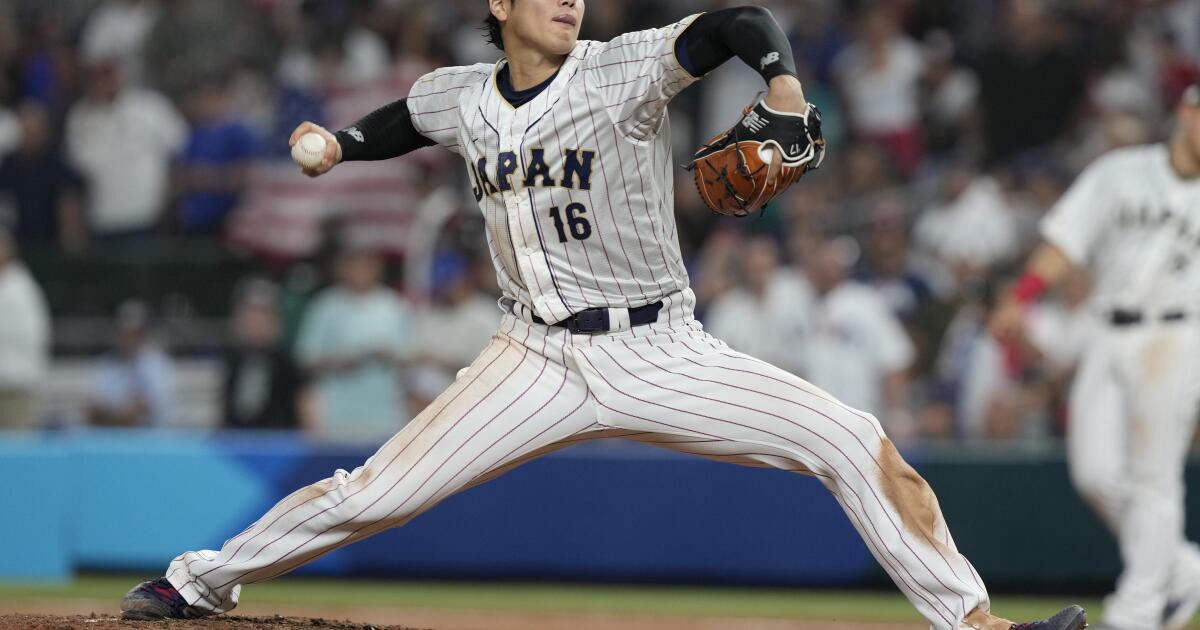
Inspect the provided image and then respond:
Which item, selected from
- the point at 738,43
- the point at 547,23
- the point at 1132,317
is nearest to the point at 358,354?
the point at 1132,317

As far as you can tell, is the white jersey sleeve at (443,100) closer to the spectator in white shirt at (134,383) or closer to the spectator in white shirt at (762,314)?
the spectator in white shirt at (762,314)

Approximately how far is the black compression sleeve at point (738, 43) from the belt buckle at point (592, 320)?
0.70 meters

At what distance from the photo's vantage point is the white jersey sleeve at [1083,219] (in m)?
6.91

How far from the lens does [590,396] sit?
4262 millimetres

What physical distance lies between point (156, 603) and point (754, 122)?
221 centimetres

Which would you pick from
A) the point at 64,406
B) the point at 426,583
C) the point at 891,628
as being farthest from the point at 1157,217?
the point at 64,406

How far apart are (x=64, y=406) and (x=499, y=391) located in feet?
25.0

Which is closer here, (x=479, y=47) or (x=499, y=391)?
(x=499, y=391)

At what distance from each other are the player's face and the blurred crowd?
514 cm

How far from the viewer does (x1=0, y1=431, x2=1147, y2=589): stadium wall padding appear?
8.53 meters

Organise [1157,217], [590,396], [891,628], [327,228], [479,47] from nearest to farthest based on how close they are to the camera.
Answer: [590,396] → [1157,217] → [891,628] → [327,228] → [479,47]

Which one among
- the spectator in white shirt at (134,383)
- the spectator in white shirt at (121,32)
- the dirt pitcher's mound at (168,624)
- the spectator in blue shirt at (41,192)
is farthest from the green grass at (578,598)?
the spectator in white shirt at (121,32)

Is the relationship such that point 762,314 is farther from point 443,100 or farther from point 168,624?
point 168,624

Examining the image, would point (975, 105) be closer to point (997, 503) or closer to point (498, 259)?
point (997, 503)
